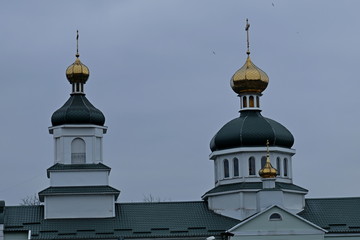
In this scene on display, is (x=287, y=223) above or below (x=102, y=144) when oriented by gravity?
below

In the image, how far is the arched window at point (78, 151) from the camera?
5478 cm

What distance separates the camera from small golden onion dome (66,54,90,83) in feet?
183

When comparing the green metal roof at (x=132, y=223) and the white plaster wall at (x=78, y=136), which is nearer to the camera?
the green metal roof at (x=132, y=223)

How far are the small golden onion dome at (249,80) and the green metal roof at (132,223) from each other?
268 inches

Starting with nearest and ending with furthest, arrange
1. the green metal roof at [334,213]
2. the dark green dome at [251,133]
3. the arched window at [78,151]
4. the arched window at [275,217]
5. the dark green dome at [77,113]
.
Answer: the arched window at [275,217] < the green metal roof at [334,213] < the arched window at [78,151] < the dark green dome at [77,113] < the dark green dome at [251,133]

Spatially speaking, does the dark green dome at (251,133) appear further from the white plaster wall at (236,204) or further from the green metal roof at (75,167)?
the green metal roof at (75,167)

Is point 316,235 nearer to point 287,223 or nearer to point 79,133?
point 287,223

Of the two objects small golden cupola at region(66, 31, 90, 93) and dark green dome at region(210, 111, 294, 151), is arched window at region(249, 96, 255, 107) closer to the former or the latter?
dark green dome at region(210, 111, 294, 151)

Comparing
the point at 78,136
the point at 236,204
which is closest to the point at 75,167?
the point at 78,136

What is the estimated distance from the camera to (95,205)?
53.4 metres

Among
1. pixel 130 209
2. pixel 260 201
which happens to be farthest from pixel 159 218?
pixel 260 201

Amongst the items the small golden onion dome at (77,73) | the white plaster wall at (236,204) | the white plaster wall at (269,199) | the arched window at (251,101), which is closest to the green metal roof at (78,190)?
the white plaster wall at (236,204)

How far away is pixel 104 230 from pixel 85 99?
736 cm

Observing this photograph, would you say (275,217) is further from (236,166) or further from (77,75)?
(77,75)
